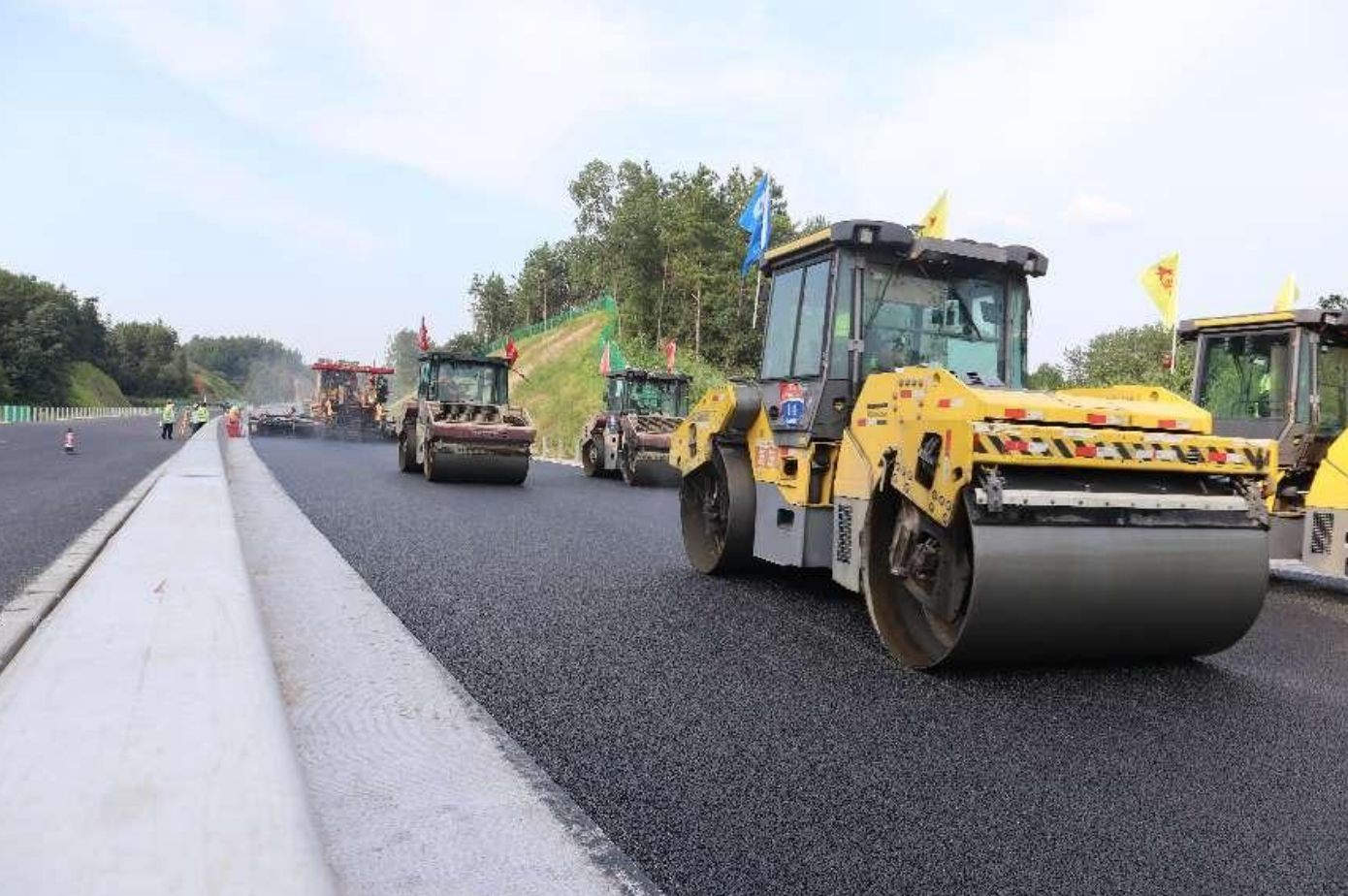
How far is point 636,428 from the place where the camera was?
1725 cm

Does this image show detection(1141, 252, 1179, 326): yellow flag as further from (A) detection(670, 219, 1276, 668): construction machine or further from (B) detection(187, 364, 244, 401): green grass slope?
(B) detection(187, 364, 244, 401): green grass slope

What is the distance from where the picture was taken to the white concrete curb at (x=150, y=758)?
7.22 ft

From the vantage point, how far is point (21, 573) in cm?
621

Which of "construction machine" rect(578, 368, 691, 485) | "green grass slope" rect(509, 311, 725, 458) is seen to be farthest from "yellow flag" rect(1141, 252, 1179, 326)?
"green grass slope" rect(509, 311, 725, 458)

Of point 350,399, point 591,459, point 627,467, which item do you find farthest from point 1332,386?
point 350,399

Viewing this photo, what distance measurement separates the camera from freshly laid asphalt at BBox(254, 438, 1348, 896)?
273 centimetres

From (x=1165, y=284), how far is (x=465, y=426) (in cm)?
1093

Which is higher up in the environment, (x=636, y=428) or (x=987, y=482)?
(x=636, y=428)

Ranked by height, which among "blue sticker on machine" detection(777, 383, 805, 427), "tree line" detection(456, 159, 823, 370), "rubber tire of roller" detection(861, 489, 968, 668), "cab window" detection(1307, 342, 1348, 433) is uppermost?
"tree line" detection(456, 159, 823, 370)

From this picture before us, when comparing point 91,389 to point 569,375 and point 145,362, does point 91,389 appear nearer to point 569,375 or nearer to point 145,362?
point 145,362

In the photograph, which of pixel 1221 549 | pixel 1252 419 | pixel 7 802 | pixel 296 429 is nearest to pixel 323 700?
pixel 7 802

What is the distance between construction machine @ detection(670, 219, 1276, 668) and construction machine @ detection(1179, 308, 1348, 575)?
319cm

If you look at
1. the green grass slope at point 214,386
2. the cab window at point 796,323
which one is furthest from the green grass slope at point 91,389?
the cab window at point 796,323

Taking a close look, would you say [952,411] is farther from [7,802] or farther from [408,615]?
[7,802]
